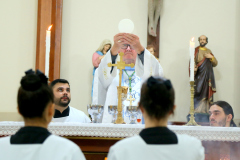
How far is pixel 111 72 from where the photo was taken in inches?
178

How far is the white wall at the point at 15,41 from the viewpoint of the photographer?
23.1 feet

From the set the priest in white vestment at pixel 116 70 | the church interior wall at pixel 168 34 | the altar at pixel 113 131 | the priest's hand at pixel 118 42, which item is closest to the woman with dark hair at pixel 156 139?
the altar at pixel 113 131

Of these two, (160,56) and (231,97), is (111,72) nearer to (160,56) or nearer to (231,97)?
(160,56)

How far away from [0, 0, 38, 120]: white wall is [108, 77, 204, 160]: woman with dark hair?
5.26 m

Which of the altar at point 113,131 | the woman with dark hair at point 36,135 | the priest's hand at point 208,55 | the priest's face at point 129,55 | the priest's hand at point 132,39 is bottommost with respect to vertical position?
the altar at point 113,131

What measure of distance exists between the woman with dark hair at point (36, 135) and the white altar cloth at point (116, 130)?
136 cm

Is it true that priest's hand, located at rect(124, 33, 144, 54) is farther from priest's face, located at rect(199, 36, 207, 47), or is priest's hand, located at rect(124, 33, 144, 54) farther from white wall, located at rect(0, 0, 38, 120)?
white wall, located at rect(0, 0, 38, 120)

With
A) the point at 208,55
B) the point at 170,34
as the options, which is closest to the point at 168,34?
the point at 170,34

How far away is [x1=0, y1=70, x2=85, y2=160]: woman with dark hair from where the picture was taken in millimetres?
2012

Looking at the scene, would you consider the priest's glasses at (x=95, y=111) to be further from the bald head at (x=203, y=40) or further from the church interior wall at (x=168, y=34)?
the bald head at (x=203, y=40)

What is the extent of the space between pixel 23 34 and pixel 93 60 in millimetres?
1315

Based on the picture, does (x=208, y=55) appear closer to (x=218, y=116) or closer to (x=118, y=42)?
(x=218, y=116)

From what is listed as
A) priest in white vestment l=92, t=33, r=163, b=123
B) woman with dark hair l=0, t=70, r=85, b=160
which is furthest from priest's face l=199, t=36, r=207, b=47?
woman with dark hair l=0, t=70, r=85, b=160

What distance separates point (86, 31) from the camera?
7.29 meters
